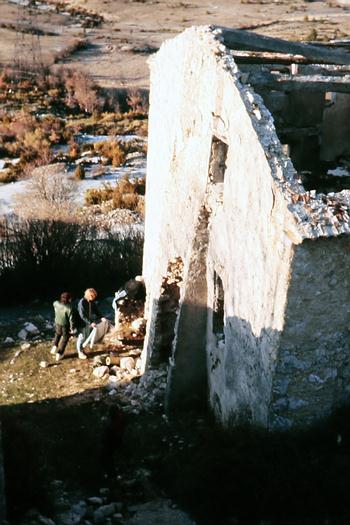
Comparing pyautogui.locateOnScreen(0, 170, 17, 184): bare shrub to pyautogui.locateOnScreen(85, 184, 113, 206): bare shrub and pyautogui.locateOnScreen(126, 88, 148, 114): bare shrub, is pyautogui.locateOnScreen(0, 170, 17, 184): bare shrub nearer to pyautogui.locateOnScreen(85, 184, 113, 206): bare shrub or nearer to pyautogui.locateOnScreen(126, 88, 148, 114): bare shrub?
pyautogui.locateOnScreen(85, 184, 113, 206): bare shrub

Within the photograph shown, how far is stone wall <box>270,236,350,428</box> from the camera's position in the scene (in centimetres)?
639

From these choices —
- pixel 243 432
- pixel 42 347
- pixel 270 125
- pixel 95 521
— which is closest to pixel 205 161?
pixel 270 125

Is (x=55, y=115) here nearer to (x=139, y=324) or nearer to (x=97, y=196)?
(x=97, y=196)

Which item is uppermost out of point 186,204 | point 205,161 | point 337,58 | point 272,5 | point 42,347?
point 272,5

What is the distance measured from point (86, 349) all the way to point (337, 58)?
7349 mm

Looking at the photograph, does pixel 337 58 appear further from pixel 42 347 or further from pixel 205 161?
pixel 42 347

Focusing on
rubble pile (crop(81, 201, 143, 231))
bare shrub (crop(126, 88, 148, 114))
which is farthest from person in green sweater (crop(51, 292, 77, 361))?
bare shrub (crop(126, 88, 148, 114))

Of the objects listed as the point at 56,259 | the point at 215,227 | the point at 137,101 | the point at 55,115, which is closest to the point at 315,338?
the point at 215,227

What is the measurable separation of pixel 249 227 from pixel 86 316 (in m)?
5.59

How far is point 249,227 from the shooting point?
7398 mm

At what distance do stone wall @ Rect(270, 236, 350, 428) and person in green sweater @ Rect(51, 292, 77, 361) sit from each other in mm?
5674

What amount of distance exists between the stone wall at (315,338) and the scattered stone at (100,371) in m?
5.26

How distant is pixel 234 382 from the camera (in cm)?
834

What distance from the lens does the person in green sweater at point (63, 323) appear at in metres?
11.7
